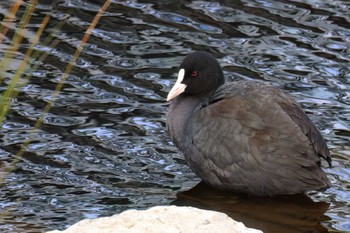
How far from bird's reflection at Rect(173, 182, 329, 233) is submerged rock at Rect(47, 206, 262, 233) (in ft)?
4.97

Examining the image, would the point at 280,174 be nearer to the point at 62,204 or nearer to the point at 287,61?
the point at 62,204

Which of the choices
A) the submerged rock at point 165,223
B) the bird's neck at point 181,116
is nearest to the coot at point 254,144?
the bird's neck at point 181,116

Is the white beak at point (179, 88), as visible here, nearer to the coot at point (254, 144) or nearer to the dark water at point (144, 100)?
the coot at point (254, 144)

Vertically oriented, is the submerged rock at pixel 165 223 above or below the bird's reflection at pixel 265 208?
above

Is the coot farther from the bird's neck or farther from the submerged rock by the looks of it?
the submerged rock

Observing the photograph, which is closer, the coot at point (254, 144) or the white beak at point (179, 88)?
the coot at point (254, 144)

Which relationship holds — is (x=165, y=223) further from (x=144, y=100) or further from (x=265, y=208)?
(x=144, y=100)

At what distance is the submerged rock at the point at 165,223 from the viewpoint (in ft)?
13.1

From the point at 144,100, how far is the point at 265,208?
1.82 meters

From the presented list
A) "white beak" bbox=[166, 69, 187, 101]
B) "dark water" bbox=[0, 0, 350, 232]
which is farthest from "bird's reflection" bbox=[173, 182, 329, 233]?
"white beak" bbox=[166, 69, 187, 101]

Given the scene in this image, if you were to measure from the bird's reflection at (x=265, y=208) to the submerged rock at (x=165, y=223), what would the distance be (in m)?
1.52

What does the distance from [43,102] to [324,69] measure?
243 centimetres

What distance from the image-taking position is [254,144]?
19.4 ft

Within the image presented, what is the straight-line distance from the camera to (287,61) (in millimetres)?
8195
